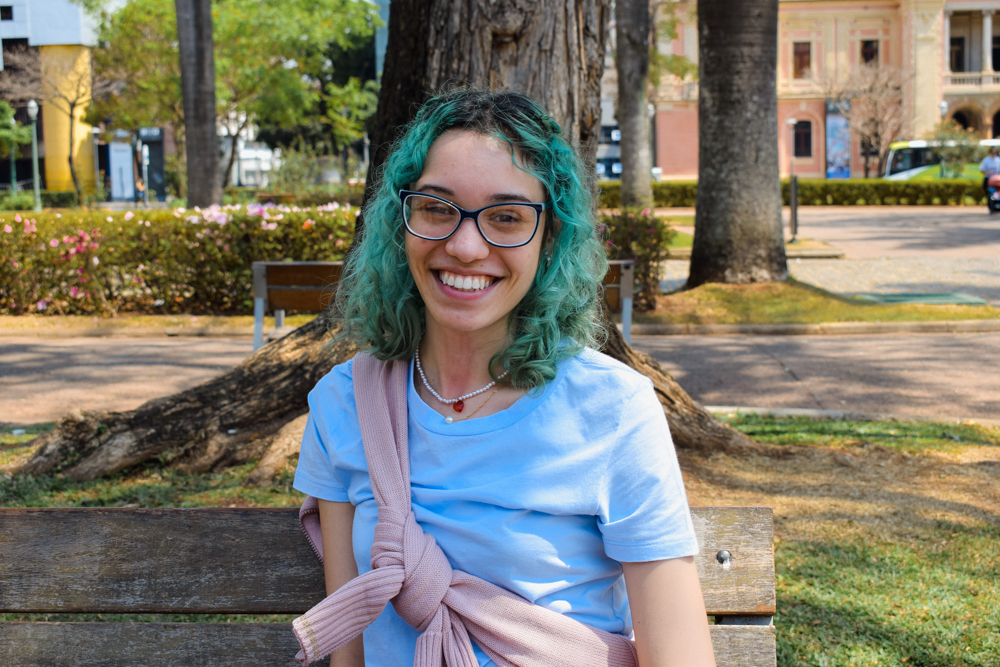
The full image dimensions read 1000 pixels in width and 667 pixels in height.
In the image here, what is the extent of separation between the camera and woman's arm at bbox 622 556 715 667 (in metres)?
1.61

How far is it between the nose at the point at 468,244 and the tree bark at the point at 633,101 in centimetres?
1767

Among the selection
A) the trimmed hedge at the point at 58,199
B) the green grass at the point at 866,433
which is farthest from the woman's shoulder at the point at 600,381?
the trimmed hedge at the point at 58,199

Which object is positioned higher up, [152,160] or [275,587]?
[152,160]

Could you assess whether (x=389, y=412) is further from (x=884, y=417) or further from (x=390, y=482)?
(x=884, y=417)

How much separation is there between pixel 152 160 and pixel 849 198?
4148 centimetres

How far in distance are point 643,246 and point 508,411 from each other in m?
9.76

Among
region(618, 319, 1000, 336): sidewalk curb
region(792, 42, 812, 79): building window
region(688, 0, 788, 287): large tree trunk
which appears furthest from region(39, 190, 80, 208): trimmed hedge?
region(792, 42, 812, 79): building window

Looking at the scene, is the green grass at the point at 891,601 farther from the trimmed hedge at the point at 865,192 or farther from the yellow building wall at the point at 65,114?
the trimmed hedge at the point at 865,192

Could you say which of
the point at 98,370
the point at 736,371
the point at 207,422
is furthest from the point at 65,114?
the point at 207,422

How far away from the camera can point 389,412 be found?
181cm

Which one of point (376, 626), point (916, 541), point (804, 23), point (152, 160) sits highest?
point (804, 23)

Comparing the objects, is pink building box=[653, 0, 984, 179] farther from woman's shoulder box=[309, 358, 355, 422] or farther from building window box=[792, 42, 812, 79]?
woman's shoulder box=[309, 358, 355, 422]

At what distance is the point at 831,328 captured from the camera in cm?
1029

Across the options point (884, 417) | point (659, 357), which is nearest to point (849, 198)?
point (659, 357)
